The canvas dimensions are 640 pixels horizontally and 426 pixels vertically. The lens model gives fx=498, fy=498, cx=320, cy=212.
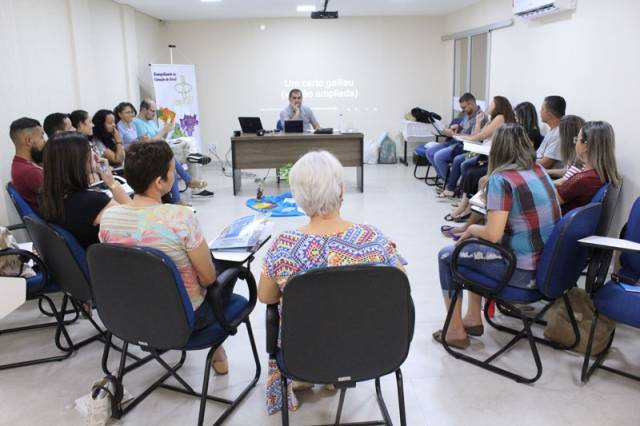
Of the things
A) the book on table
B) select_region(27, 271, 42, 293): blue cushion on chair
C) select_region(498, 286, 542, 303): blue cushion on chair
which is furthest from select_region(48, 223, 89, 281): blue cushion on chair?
select_region(498, 286, 542, 303): blue cushion on chair

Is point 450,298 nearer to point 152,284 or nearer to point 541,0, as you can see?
point 152,284

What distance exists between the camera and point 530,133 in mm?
4824

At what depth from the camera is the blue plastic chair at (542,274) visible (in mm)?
2195

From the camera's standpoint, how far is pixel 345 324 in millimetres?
1544

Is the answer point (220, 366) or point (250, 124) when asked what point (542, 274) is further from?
point (250, 124)

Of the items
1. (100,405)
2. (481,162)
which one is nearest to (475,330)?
(100,405)

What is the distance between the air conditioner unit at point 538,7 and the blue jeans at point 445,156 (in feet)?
5.45

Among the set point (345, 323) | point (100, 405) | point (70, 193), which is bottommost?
point (100, 405)

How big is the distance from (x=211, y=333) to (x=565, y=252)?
158 centimetres

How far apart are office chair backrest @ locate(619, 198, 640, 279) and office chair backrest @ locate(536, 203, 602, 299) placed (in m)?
0.30

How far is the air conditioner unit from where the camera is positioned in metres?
4.61

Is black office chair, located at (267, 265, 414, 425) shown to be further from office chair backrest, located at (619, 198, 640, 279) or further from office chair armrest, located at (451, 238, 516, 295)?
office chair backrest, located at (619, 198, 640, 279)

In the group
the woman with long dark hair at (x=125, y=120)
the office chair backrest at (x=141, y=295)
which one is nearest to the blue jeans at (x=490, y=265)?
the office chair backrest at (x=141, y=295)

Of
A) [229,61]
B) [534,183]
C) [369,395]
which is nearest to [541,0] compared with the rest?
[534,183]
